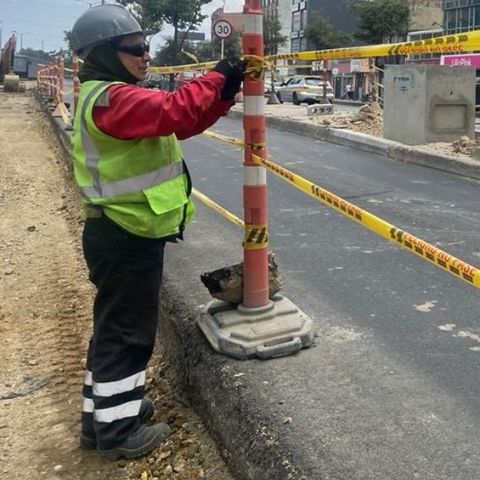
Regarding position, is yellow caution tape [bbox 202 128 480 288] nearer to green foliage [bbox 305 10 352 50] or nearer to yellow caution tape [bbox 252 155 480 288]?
yellow caution tape [bbox 252 155 480 288]

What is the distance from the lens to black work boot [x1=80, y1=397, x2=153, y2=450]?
284 cm

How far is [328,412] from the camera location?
246 centimetres

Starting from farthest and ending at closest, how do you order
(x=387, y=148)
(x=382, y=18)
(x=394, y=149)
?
(x=382, y=18)
(x=387, y=148)
(x=394, y=149)

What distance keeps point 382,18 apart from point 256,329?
138 feet

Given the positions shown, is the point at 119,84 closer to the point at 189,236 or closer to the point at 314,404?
the point at 314,404

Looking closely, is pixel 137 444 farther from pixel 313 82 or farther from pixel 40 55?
pixel 40 55

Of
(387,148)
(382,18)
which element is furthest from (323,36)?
(387,148)

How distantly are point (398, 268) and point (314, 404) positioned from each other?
2.03m

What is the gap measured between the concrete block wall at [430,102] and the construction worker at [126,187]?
8225mm

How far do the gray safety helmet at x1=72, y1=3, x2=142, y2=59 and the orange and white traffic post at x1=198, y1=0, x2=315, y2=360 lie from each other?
54cm

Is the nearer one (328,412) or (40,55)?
(328,412)

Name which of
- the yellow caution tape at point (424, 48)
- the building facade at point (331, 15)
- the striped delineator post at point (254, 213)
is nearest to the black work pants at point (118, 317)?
the striped delineator post at point (254, 213)

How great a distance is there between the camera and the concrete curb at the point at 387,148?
858 centimetres

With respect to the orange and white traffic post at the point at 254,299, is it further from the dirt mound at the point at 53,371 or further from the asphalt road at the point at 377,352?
the dirt mound at the point at 53,371
